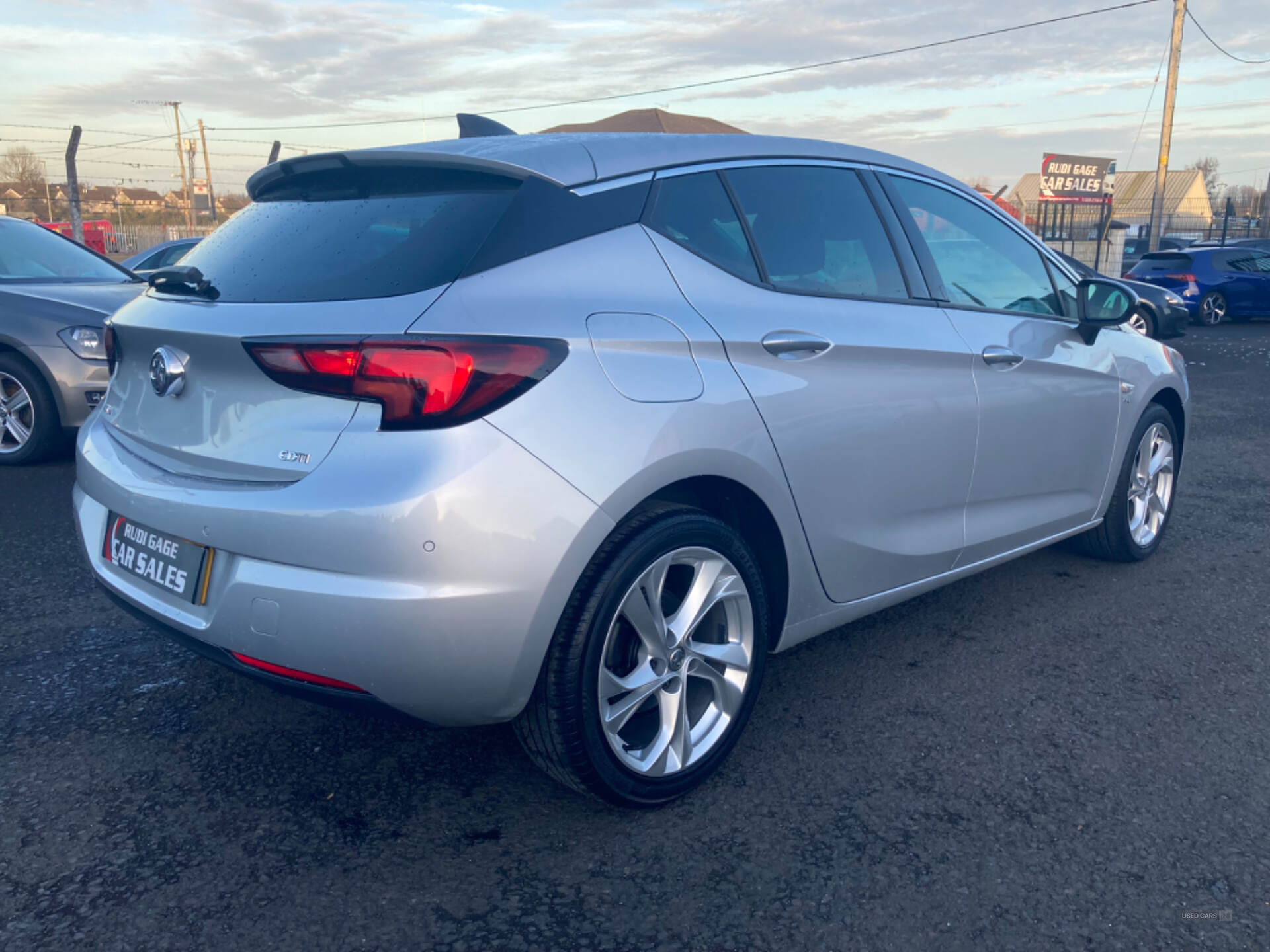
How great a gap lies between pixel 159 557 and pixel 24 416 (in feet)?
14.9

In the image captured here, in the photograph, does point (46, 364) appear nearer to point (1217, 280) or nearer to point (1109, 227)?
point (1217, 280)

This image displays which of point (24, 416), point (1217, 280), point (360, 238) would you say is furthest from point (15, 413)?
point (1217, 280)

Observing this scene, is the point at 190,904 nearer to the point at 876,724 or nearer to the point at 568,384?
the point at 568,384

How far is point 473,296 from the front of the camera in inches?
86.1

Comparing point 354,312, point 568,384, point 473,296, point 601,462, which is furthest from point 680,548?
point 354,312

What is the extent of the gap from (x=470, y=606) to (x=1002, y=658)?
84.3 inches

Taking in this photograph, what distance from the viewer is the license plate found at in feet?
7.55

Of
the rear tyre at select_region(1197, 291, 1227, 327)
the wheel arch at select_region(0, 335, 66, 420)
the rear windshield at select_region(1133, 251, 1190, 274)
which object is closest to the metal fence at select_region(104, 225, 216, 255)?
the rear windshield at select_region(1133, 251, 1190, 274)

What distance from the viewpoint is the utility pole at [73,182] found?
538 inches

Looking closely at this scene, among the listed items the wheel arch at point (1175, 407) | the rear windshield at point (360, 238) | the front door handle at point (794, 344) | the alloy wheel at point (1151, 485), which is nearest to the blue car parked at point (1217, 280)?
the wheel arch at point (1175, 407)

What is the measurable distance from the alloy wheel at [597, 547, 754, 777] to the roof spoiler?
62.5 inches

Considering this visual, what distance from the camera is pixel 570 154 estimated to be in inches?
100

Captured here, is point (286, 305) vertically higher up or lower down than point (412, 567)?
higher up

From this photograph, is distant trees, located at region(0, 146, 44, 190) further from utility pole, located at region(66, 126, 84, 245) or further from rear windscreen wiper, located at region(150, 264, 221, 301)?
rear windscreen wiper, located at region(150, 264, 221, 301)
